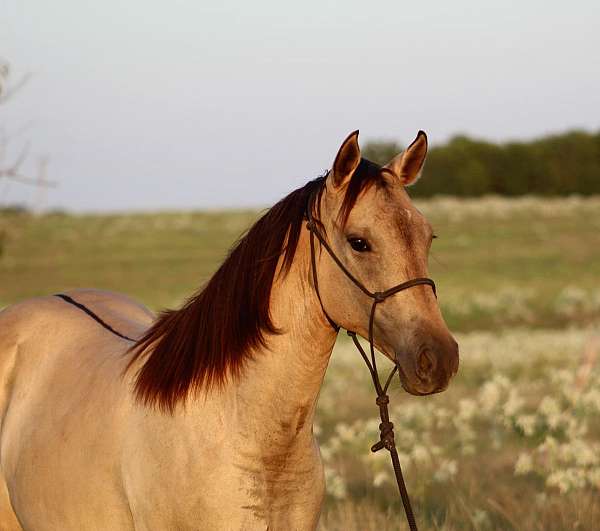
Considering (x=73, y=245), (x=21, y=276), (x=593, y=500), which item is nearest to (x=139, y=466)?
(x=593, y=500)

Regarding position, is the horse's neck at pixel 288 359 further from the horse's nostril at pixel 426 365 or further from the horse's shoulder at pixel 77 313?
the horse's shoulder at pixel 77 313

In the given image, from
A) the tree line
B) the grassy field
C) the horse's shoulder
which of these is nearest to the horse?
Result: the grassy field

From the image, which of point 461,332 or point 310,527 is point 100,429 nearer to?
point 310,527

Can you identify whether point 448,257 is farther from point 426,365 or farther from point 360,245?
point 426,365

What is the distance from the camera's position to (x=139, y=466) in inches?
154

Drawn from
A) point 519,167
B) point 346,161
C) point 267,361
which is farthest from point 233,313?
point 519,167

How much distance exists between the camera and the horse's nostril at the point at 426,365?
10.8ft

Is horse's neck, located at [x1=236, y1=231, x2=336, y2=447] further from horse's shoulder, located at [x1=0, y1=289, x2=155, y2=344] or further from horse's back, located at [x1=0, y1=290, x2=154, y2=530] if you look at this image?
horse's shoulder, located at [x1=0, y1=289, x2=155, y2=344]

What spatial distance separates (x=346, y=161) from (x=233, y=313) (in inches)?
28.2

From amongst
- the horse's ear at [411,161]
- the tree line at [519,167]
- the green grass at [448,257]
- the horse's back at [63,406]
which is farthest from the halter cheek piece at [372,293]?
the tree line at [519,167]

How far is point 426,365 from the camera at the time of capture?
3.32 metres

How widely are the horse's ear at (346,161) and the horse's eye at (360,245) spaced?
0.22 metres

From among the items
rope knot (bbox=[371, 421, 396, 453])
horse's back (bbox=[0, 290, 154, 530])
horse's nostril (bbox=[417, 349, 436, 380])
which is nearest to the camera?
horse's nostril (bbox=[417, 349, 436, 380])

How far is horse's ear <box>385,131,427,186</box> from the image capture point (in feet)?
12.6
